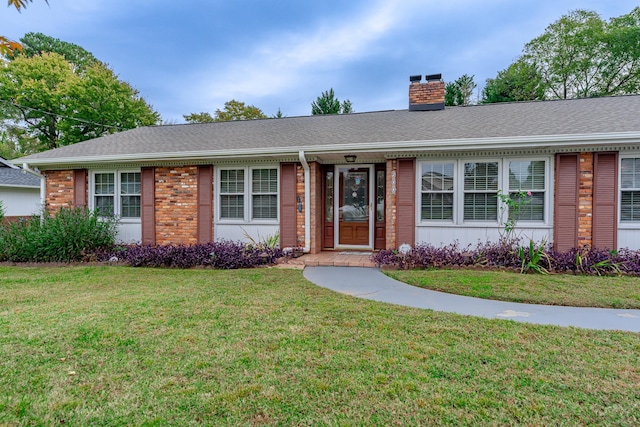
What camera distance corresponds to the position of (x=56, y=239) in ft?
23.6

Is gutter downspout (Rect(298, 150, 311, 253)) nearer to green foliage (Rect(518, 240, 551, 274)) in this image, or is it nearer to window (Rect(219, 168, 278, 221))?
window (Rect(219, 168, 278, 221))

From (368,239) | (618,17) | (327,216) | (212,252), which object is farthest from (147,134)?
(618,17)

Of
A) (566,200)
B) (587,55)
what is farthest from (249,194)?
(587,55)

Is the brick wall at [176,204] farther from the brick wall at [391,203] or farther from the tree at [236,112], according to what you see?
the tree at [236,112]

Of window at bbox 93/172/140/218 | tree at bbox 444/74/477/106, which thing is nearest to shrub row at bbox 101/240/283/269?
window at bbox 93/172/140/218

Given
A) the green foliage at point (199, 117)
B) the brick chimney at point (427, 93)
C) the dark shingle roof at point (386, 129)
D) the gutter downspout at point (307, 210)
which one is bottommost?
the gutter downspout at point (307, 210)

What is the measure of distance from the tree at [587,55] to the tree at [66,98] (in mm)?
27276

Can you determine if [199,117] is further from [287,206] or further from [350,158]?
[350,158]

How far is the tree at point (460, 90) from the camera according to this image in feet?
59.4

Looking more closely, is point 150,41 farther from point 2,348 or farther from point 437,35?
point 2,348

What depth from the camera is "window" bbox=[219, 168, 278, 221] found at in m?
7.69

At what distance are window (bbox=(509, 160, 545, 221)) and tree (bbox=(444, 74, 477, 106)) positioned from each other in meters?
12.9

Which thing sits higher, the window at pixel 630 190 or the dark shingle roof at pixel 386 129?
the dark shingle roof at pixel 386 129

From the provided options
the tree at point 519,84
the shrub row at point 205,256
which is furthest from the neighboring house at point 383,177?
the tree at point 519,84
